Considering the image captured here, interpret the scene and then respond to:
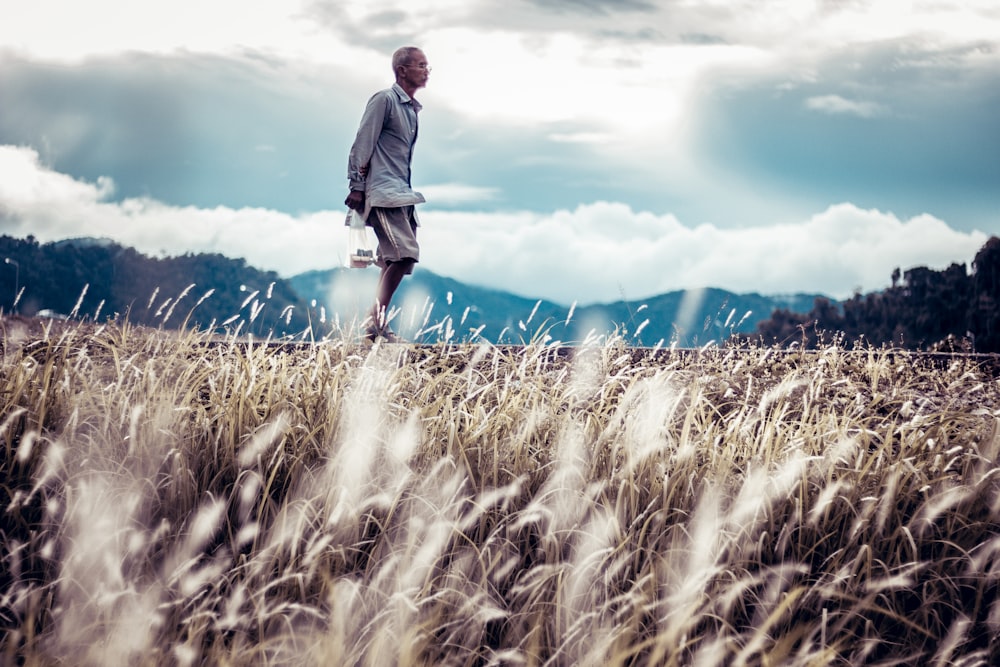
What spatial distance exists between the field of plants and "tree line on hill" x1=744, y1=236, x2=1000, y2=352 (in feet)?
61.9

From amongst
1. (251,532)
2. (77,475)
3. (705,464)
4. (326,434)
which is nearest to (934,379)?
(705,464)

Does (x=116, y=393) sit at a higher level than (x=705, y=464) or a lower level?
higher

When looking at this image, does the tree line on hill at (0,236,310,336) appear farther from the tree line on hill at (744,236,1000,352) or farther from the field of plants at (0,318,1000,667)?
the tree line on hill at (744,236,1000,352)

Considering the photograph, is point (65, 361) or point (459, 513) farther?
point (65, 361)

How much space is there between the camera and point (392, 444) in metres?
3.52

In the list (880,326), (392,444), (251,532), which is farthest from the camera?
(880,326)

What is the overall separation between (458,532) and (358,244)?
3888 millimetres

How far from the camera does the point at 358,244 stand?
645cm

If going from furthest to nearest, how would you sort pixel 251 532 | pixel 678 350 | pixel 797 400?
pixel 678 350, pixel 797 400, pixel 251 532

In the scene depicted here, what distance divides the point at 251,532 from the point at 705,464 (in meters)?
1.92

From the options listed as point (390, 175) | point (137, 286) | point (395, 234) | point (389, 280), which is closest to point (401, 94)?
point (390, 175)

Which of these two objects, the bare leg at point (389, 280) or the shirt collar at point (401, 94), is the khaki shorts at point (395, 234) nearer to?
the bare leg at point (389, 280)

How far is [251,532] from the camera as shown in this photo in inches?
113

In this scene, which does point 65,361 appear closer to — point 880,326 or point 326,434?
point 326,434
